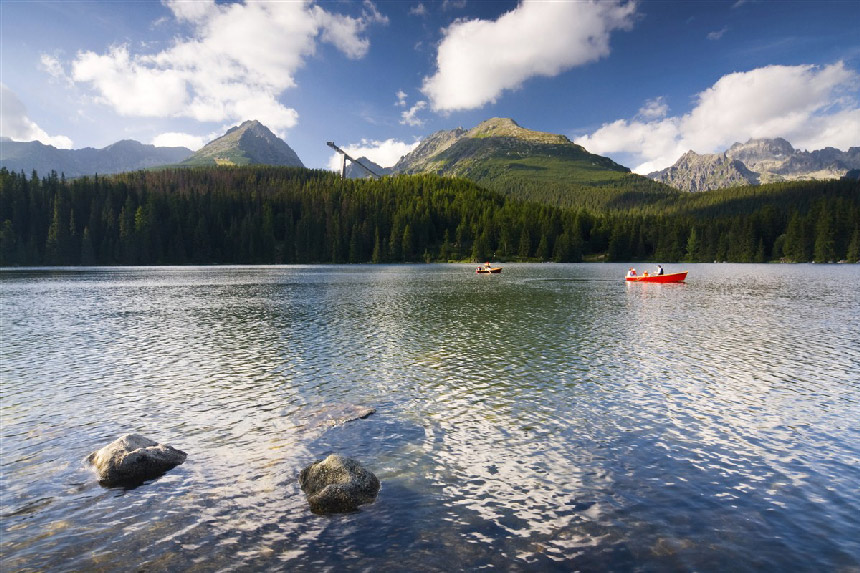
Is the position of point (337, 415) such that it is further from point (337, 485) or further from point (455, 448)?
point (337, 485)

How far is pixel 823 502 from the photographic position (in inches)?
525

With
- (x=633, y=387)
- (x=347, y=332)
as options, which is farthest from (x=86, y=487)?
(x=347, y=332)

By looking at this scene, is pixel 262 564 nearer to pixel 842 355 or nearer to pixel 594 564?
pixel 594 564

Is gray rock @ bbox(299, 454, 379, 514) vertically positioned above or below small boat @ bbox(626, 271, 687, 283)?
below

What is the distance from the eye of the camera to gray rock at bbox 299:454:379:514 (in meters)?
13.6

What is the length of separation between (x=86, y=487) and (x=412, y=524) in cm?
1059

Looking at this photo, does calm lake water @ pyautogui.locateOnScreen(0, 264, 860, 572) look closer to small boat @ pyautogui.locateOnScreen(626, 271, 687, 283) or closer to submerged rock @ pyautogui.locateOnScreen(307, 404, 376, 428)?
submerged rock @ pyautogui.locateOnScreen(307, 404, 376, 428)

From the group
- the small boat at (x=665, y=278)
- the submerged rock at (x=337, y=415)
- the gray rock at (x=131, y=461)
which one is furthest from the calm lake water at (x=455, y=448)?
the small boat at (x=665, y=278)

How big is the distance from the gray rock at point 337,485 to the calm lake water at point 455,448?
370 millimetres

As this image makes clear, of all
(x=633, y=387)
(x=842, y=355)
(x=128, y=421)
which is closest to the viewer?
(x=128, y=421)

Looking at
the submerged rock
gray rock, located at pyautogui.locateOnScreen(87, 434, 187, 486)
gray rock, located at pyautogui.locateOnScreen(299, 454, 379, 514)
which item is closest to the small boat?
the submerged rock

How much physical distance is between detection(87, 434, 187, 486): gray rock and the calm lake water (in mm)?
475

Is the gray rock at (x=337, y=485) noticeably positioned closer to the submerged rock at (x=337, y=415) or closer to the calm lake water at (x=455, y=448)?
the calm lake water at (x=455, y=448)

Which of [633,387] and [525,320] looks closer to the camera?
[633,387]
